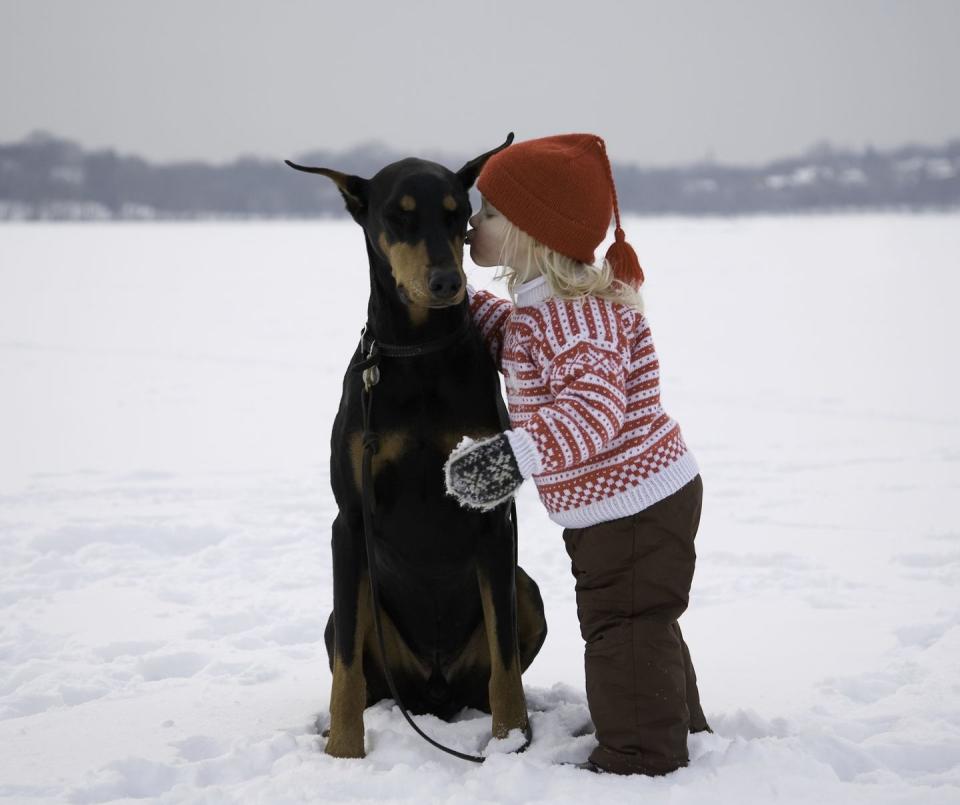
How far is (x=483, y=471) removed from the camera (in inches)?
96.1

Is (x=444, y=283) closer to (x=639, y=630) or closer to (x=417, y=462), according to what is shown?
(x=417, y=462)

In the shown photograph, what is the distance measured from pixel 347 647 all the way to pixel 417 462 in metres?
0.55

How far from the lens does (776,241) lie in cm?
2742

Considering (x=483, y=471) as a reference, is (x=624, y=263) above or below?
above

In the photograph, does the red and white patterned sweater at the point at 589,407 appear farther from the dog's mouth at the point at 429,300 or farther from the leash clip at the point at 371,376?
the leash clip at the point at 371,376

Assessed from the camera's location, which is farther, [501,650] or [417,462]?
[501,650]

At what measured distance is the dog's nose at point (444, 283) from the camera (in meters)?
2.57

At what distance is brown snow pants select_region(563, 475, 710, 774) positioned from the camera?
261 cm

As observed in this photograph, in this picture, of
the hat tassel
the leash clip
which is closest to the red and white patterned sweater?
the hat tassel

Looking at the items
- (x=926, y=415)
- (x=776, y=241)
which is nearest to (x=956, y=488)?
(x=926, y=415)

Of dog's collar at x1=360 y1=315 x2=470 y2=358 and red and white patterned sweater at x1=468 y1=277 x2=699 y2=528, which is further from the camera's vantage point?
dog's collar at x1=360 y1=315 x2=470 y2=358

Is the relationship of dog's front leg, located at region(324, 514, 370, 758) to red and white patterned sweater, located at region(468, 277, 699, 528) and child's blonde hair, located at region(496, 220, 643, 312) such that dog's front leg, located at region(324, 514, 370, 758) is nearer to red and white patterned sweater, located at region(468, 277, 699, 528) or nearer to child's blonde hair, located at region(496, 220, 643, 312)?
red and white patterned sweater, located at region(468, 277, 699, 528)

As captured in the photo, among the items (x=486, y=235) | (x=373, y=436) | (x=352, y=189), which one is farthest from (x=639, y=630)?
(x=352, y=189)

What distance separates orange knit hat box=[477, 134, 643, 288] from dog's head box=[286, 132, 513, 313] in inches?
4.7
